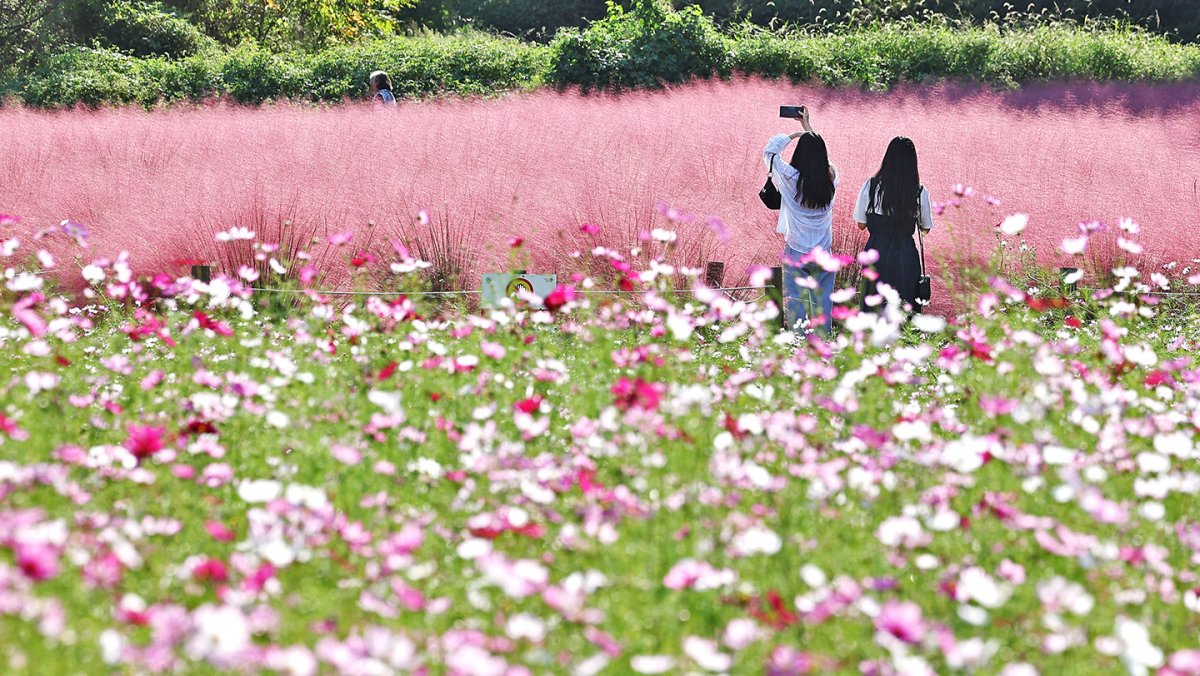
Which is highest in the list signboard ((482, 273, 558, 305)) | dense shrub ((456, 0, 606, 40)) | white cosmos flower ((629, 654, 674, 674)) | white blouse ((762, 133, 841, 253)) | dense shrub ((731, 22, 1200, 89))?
white cosmos flower ((629, 654, 674, 674))

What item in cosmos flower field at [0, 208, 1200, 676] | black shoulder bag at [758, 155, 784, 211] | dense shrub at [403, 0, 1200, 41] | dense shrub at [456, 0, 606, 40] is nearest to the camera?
cosmos flower field at [0, 208, 1200, 676]

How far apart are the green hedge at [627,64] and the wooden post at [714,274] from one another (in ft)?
32.2

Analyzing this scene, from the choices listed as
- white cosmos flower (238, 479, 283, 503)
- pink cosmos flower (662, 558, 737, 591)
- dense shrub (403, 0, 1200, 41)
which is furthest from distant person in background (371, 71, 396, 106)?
dense shrub (403, 0, 1200, 41)

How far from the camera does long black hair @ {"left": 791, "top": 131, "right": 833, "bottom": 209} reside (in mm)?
6473

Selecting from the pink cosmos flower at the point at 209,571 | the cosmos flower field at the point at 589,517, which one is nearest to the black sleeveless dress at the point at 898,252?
the cosmos flower field at the point at 589,517

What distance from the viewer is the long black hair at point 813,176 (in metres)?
6.47

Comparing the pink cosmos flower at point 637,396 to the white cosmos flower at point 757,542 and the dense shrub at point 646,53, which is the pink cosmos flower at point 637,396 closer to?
the white cosmos flower at point 757,542

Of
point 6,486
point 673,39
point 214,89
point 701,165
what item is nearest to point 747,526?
point 6,486

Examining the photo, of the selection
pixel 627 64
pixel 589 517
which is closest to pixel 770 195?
pixel 589 517

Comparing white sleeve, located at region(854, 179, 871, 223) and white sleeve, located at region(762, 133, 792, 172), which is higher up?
white sleeve, located at region(762, 133, 792, 172)

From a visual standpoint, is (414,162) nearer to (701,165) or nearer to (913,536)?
(701,165)

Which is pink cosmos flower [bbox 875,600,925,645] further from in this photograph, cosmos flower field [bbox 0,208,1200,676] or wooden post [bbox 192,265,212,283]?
wooden post [bbox 192,265,212,283]

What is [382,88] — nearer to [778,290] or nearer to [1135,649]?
[778,290]

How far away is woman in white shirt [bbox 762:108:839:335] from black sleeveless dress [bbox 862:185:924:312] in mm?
266
